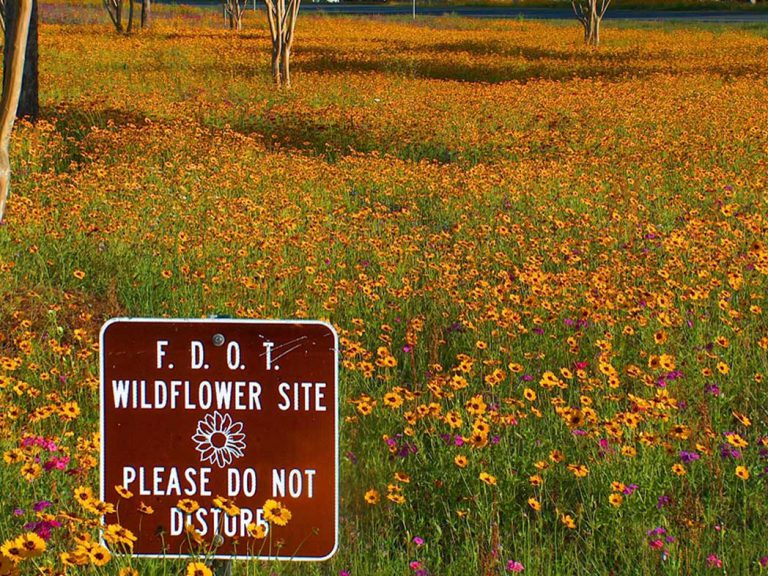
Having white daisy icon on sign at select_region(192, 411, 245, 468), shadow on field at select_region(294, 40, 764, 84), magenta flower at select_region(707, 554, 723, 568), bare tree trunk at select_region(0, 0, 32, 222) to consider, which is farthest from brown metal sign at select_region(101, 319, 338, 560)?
shadow on field at select_region(294, 40, 764, 84)

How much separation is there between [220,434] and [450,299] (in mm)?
3069

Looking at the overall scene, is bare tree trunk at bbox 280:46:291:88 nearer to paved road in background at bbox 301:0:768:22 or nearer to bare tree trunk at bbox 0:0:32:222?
bare tree trunk at bbox 0:0:32:222

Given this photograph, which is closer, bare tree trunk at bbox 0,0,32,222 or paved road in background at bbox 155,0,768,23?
bare tree trunk at bbox 0,0,32,222

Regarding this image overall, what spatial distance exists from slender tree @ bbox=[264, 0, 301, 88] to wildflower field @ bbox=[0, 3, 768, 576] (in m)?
3.00

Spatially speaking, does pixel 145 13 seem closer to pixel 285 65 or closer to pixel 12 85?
pixel 285 65

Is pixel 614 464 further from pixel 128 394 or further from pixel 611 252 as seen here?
pixel 611 252

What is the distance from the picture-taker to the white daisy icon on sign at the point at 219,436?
2004 mm

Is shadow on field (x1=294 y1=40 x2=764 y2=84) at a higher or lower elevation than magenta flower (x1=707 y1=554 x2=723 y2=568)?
higher

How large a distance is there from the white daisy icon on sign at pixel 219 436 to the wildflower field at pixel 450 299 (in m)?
0.16

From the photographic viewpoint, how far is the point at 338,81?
53.7ft

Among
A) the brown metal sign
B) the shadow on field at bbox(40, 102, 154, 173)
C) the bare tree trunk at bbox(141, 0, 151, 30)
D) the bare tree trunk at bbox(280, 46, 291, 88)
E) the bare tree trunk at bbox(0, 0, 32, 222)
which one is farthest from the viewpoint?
the bare tree trunk at bbox(141, 0, 151, 30)

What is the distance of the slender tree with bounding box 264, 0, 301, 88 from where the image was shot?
16516mm

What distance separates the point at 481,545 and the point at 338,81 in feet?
47.2

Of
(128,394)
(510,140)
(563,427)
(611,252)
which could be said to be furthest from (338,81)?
(128,394)
